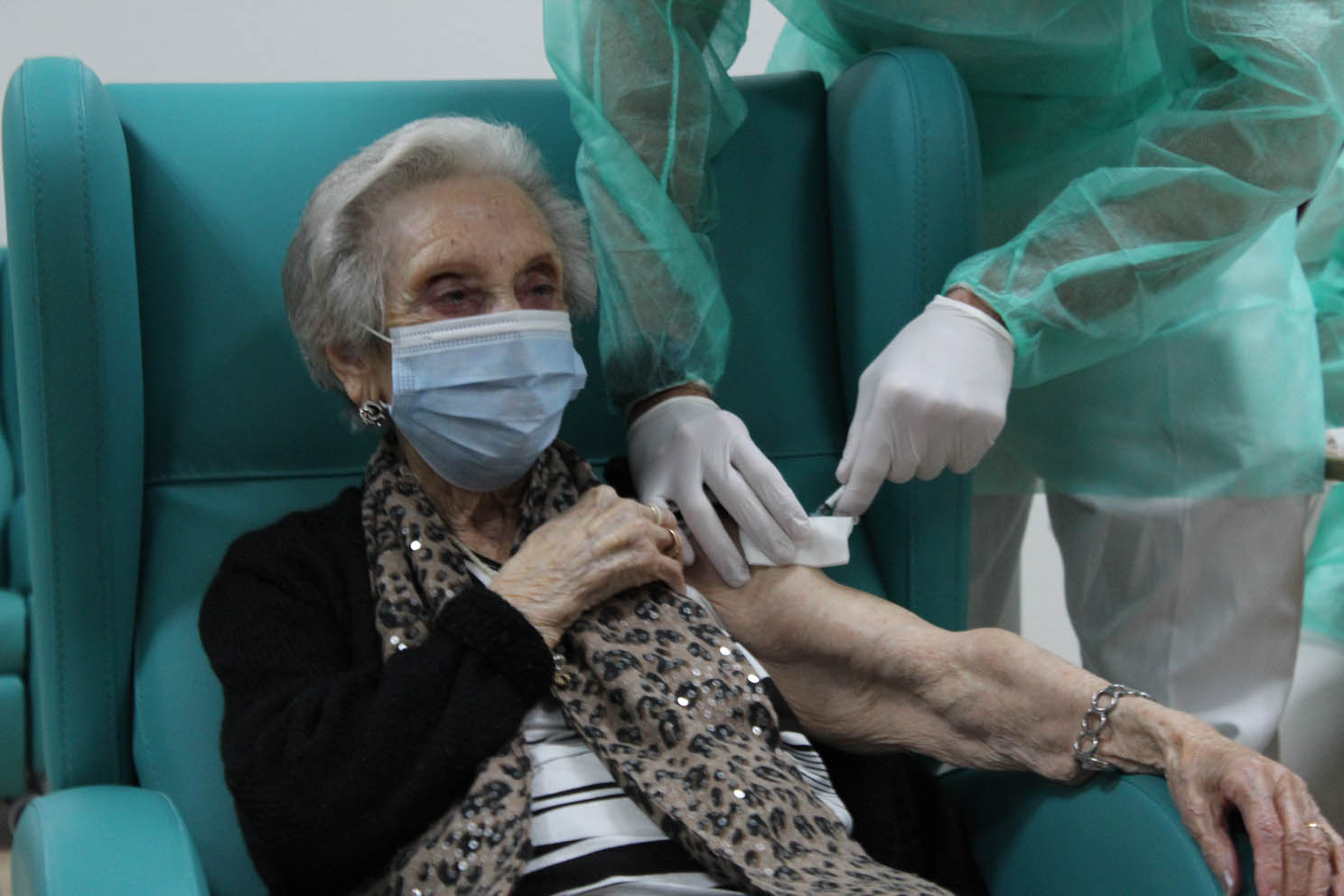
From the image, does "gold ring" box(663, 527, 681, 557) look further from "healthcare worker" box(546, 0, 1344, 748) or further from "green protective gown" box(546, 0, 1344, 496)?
"green protective gown" box(546, 0, 1344, 496)

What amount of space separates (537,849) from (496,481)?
39cm

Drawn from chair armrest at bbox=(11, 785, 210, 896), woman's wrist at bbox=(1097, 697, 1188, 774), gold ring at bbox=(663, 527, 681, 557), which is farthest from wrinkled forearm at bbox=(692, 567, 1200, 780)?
chair armrest at bbox=(11, 785, 210, 896)

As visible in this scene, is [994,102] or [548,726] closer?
[548,726]

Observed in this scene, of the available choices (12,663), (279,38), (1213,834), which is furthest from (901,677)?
(12,663)

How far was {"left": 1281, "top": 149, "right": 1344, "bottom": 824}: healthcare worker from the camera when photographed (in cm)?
202

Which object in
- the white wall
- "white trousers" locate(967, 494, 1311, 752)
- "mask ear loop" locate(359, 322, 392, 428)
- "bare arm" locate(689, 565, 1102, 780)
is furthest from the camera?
the white wall

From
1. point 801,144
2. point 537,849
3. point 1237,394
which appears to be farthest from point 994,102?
point 537,849

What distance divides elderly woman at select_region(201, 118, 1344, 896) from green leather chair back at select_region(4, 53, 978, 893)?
12 cm

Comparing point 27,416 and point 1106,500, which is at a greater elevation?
point 27,416

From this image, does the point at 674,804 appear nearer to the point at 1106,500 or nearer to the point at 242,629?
the point at 242,629

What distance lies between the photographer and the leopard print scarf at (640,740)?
1200 millimetres

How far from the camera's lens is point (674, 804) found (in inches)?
48.8

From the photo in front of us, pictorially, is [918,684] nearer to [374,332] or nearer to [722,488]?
[722,488]

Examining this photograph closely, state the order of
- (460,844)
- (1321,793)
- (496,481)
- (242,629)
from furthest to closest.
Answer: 1. (1321,793)
2. (496,481)
3. (242,629)
4. (460,844)
